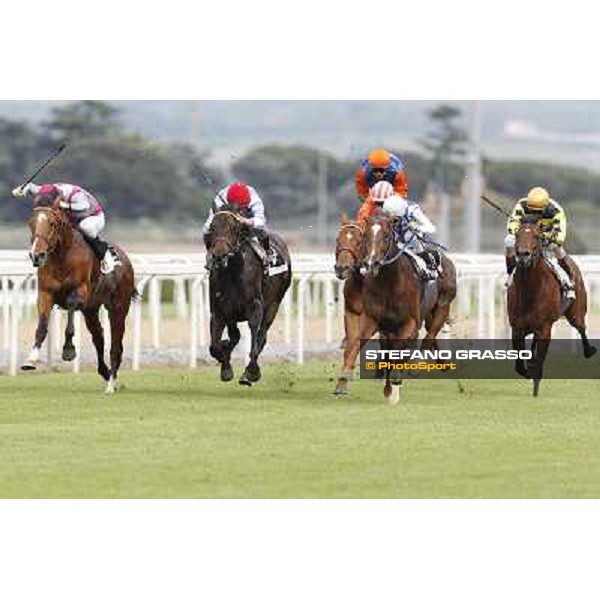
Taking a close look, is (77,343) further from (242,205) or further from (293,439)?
(293,439)

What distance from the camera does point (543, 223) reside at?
1777 cm

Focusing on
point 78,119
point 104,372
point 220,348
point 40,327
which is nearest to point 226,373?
point 220,348

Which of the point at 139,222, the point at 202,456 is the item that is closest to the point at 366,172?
the point at 202,456

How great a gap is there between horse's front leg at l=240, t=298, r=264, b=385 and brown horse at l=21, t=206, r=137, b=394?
99cm

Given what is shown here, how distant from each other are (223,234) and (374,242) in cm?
132

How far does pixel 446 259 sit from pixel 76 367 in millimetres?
3255

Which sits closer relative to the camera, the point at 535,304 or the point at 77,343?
the point at 535,304

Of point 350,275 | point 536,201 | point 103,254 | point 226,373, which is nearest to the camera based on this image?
point 350,275

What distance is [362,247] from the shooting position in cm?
1617

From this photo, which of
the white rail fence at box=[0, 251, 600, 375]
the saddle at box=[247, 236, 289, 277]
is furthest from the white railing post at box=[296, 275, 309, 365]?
the saddle at box=[247, 236, 289, 277]

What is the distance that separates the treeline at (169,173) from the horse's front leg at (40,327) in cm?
5717

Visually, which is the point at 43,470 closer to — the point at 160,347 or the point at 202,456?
the point at 202,456

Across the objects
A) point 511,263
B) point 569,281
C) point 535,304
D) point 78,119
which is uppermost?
point 511,263

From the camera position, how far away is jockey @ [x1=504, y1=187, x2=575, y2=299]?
57.5ft
